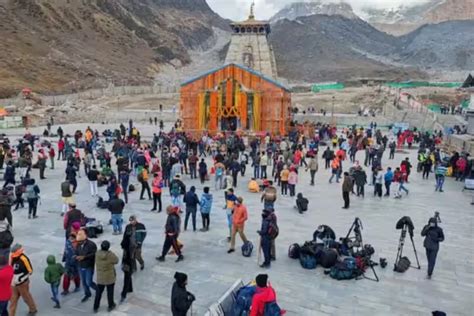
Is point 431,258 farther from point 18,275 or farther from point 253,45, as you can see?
point 253,45

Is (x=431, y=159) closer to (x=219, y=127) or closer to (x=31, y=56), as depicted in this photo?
(x=219, y=127)

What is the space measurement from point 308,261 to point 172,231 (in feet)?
9.58

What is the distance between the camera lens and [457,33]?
166 metres

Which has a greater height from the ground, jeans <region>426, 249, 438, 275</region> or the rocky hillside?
the rocky hillside

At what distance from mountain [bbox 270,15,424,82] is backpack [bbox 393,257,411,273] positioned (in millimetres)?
91235

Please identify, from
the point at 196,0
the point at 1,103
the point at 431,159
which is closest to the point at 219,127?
the point at 431,159

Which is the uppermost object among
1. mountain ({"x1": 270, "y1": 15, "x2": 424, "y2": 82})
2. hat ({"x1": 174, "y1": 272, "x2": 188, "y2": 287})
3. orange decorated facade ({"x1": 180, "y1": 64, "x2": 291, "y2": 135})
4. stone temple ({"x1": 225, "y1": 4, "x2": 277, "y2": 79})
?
mountain ({"x1": 270, "y1": 15, "x2": 424, "y2": 82})

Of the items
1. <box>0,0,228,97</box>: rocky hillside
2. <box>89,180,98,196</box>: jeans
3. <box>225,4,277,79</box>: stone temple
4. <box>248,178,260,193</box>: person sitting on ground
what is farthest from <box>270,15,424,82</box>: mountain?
<box>89,180,98,196</box>: jeans

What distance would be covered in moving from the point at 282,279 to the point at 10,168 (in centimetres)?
1009

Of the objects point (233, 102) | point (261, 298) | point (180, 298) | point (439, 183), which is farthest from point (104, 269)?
point (233, 102)

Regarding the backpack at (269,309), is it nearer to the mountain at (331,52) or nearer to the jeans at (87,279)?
the jeans at (87,279)

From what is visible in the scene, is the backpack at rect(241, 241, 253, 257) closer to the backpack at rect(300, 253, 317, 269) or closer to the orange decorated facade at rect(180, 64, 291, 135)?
the backpack at rect(300, 253, 317, 269)

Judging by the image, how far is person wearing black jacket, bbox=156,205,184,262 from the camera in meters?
10.2

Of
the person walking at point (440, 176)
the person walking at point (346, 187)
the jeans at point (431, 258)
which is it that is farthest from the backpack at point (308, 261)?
the person walking at point (440, 176)
